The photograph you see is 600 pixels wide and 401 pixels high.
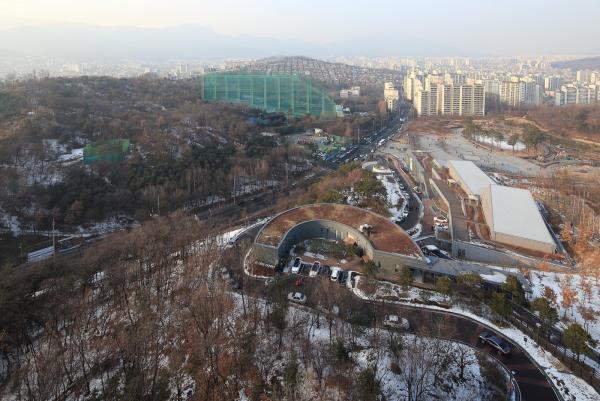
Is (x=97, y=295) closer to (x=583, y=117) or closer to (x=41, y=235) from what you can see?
(x=41, y=235)

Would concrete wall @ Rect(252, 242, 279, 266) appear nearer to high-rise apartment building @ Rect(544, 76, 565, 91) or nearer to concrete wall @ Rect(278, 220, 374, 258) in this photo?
concrete wall @ Rect(278, 220, 374, 258)

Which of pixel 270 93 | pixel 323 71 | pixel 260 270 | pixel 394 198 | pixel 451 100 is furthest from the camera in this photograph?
pixel 323 71

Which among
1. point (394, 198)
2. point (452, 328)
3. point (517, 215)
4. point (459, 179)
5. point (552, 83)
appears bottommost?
point (452, 328)

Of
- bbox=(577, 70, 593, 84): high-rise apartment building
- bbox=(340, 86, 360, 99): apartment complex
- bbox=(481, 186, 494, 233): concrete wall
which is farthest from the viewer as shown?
bbox=(577, 70, 593, 84): high-rise apartment building

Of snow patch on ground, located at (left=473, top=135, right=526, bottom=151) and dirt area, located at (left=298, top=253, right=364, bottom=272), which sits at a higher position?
snow patch on ground, located at (left=473, top=135, right=526, bottom=151)

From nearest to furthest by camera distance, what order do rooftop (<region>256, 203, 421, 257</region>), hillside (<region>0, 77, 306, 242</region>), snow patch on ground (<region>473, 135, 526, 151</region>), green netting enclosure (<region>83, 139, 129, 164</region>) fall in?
1. rooftop (<region>256, 203, 421, 257</region>)
2. hillside (<region>0, 77, 306, 242</region>)
3. green netting enclosure (<region>83, 139, 129, 164</region>)
4. snow patch on ground (<region>473, 135, 526, 151</region>)

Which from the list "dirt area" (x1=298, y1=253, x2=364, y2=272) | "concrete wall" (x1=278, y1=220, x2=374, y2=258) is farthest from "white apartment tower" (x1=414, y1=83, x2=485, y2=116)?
"dirt area" (x1=298, y1=253, x2=364, y2=272)

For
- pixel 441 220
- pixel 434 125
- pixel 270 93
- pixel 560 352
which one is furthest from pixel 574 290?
pixel 434 125

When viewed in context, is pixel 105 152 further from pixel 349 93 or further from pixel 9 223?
pixel 349 93
